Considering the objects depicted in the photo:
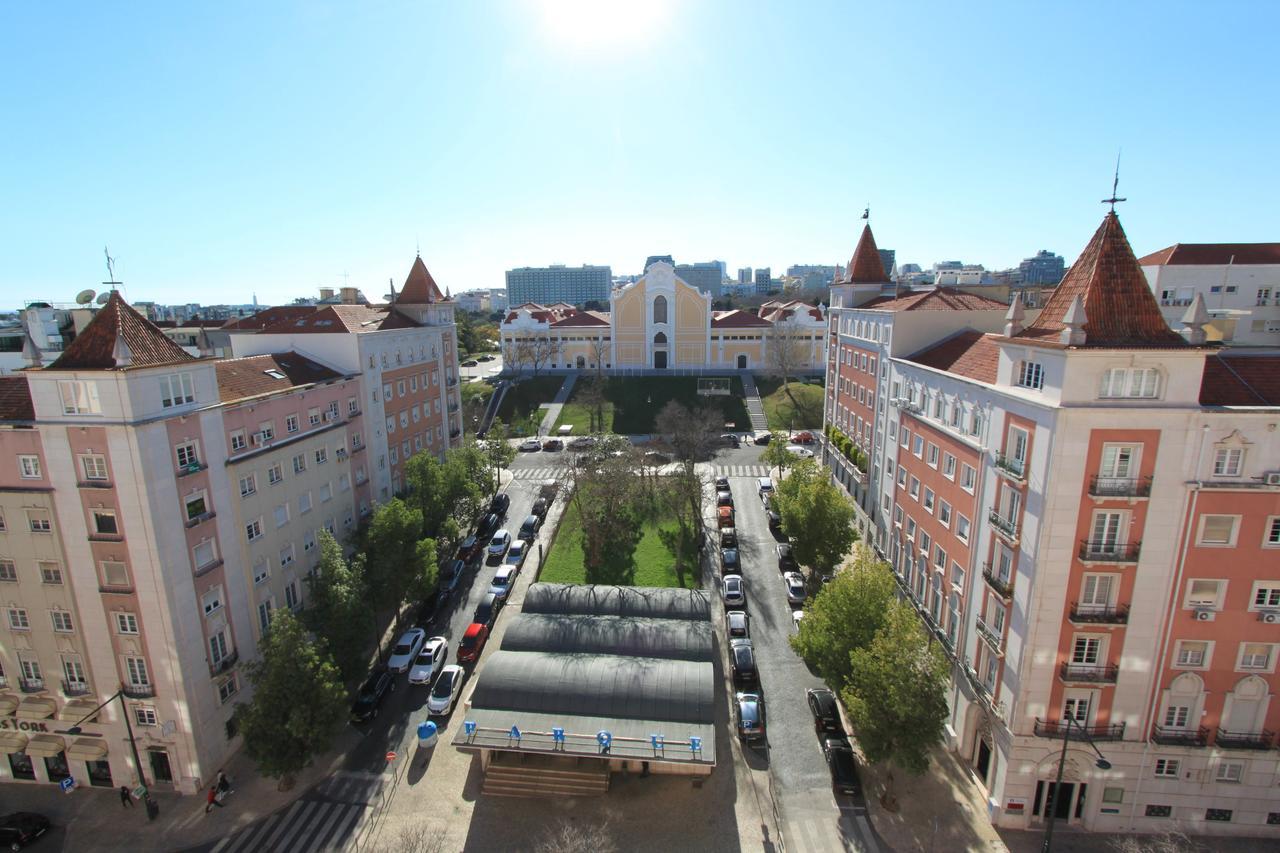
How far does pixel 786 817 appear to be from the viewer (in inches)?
1041

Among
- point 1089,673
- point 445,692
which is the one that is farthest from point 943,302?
point 445,692

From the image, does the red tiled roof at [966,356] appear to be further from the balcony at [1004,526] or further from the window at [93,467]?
the window at [93,467]

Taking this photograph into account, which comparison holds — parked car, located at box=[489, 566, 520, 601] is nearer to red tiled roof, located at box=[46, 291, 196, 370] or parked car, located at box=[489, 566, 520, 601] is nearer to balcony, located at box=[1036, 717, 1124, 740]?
red tiled roof, located at box=[46, 291, 196, 370]

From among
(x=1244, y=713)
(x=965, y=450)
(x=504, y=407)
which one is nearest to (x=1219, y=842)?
(x=1244, y=713)

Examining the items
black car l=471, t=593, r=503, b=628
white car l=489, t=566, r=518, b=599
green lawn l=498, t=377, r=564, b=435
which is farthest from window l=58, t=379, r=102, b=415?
green lawn l=498, t=377, r=564, b=435

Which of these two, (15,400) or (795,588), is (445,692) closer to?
(795,588)

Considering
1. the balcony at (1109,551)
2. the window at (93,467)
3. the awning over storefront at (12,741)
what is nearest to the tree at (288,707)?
the window at (93,467)

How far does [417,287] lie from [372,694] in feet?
119

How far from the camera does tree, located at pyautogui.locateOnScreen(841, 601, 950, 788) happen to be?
25625mm

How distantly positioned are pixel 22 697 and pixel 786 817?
3465 centimetres

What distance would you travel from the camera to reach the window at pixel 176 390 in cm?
2775

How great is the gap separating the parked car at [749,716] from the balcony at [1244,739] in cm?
1773

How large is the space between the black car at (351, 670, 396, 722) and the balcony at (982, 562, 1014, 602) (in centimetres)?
3019

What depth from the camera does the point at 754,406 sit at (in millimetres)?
91562
